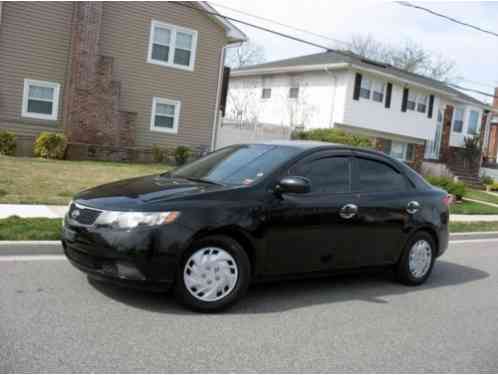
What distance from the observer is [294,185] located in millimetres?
5527

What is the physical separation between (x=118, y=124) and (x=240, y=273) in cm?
1584

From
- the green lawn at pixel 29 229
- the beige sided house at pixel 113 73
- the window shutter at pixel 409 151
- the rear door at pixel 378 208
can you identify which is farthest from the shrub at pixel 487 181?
the green lawn at pixel 29 229

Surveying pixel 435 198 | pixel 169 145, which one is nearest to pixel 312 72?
pixel 169 145

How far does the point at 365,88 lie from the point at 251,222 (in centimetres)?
2357

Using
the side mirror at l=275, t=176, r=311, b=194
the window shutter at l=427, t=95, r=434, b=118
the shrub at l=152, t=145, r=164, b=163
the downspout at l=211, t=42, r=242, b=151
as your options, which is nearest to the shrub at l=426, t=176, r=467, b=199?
the downspout at l=211, t=42, r=242, b=151

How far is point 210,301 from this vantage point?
17.4 ft

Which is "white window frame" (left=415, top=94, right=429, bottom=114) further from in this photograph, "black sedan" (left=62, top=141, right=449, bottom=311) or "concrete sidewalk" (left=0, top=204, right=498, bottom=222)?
"black sedan" (left=62, top=141, right=449, bottom=311)

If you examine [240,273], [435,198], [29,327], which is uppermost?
[435,198]

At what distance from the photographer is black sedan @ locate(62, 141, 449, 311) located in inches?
198

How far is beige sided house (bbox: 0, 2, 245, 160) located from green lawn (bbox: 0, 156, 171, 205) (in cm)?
229

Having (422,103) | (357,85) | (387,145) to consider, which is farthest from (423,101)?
(357,85)

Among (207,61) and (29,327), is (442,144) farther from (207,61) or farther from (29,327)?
(29,327)

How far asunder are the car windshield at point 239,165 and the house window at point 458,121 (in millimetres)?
31123

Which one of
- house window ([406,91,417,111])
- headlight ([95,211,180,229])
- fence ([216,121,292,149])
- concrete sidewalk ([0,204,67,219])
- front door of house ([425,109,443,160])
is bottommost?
concrete sidewalk ([0,204,67,219])
